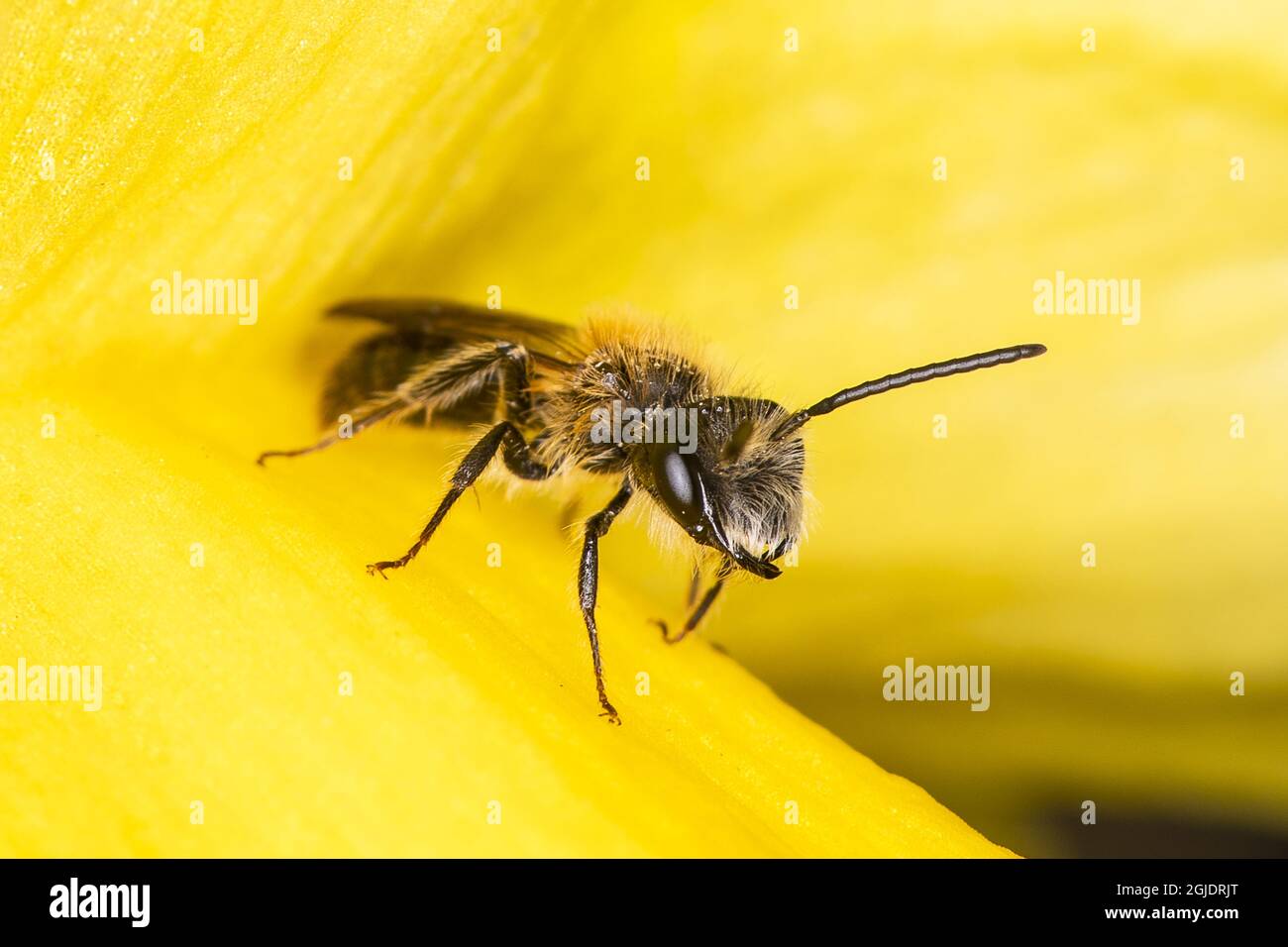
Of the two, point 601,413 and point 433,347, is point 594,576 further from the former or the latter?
point 433,347

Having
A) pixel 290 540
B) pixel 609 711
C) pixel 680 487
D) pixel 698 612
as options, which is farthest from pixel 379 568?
pixel 698 612

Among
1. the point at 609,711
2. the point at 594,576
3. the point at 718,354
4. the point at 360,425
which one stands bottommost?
the point at 609,711

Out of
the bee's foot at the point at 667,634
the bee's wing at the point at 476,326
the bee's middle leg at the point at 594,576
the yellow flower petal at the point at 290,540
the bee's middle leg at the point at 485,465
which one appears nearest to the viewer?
the yellow flower petal at the point at 290,540

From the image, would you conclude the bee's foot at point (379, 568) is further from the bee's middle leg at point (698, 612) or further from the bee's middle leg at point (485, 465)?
the bee's middle leg at point (698, 612)

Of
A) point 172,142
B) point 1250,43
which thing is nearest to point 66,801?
point 172,142

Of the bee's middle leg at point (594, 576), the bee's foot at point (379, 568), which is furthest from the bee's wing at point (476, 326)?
the bee's foot at point (379, 568)
